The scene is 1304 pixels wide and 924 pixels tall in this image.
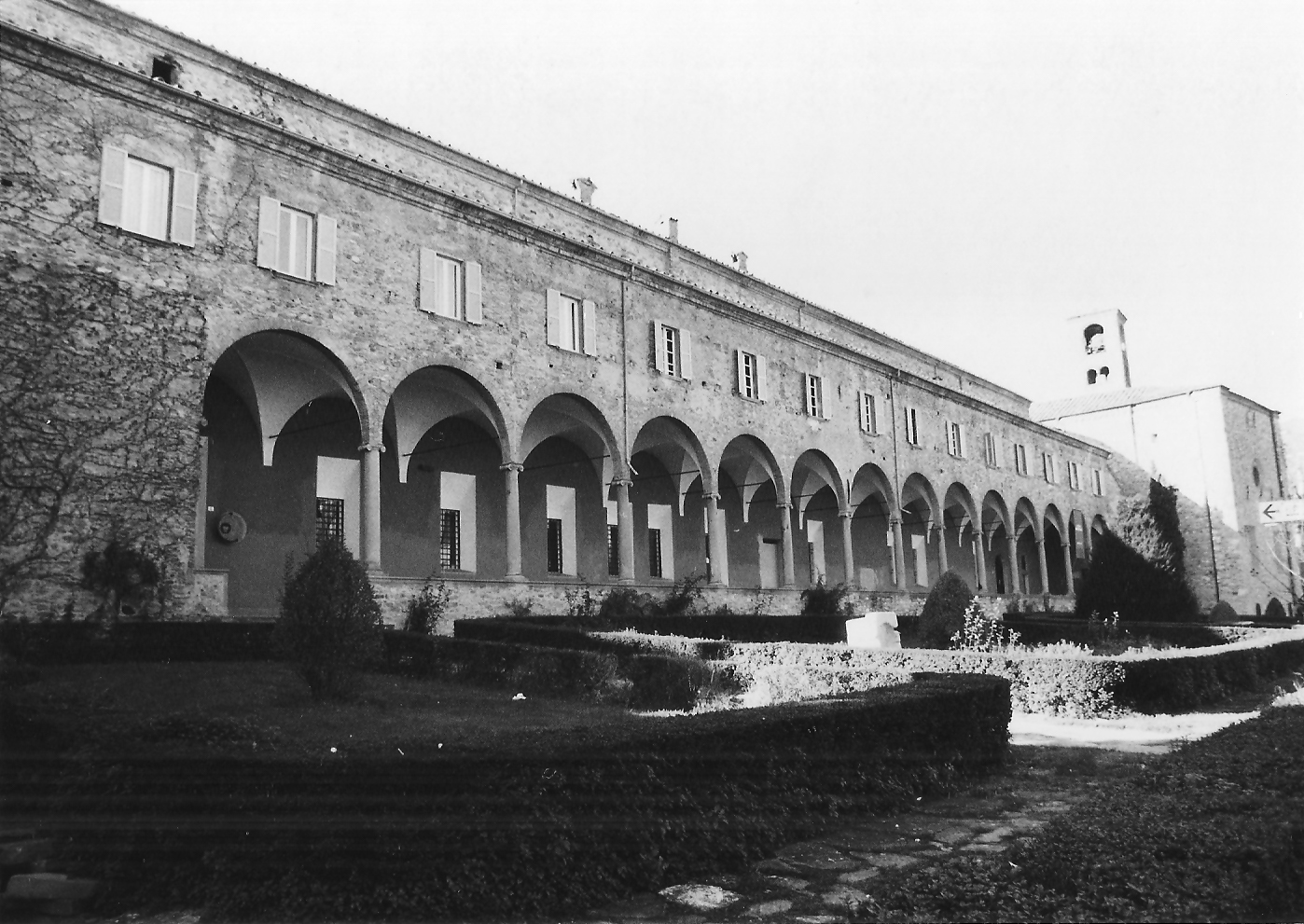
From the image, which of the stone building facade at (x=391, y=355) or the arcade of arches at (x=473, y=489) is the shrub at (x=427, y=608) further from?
the arcade of arches at (x=473, y=489)

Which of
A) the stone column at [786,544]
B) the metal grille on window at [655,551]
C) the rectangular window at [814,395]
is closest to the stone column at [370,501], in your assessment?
the metal grille on window at [655,551]

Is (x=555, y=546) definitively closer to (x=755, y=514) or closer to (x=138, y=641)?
(x=755, y=514)

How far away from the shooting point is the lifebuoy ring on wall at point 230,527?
17.2 m

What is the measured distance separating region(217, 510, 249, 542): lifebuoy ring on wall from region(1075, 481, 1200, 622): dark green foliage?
19666 millimetres

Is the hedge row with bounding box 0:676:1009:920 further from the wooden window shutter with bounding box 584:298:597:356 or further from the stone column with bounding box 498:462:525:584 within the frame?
the wooden window shutter with bounding box 584:298:597:356

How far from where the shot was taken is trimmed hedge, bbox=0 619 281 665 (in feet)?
34.9

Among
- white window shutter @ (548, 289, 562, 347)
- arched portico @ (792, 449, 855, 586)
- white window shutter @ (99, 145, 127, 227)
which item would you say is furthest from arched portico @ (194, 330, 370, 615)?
arched portico @ (792, 449, 855, 586)

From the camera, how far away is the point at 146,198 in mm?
13961

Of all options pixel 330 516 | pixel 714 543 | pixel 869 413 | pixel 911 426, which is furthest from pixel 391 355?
pixel 911 426

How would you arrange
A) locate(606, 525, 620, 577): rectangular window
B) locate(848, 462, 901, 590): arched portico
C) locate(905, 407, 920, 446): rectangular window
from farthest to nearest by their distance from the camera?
locate(848, 462, 901, 590): arched portico, locate(905, 407, 920, 446): rectangular window, locate(606, 525, 620, 577): rectangular window

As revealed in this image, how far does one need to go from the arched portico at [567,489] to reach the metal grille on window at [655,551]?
2.15m

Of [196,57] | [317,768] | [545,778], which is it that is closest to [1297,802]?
[545,778]

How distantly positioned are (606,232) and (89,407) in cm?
1607

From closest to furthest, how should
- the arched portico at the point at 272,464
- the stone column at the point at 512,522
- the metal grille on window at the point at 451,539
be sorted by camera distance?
the arched portico at the point at 272,464 < the stone column at the point at 512,522 < the metal grille on window at the point at 451,539
